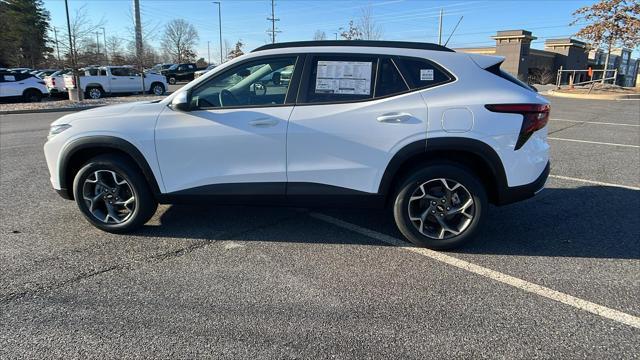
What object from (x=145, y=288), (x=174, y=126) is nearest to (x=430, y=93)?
(x=174, y=126)

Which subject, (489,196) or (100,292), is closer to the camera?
(100,292)

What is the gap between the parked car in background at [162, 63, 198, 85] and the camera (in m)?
35.8

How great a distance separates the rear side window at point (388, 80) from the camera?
3.67 metres

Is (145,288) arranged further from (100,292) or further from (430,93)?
(430,93)

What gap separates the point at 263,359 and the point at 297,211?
2549 mm

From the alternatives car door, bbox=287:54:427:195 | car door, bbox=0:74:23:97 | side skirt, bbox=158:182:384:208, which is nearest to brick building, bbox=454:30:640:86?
car door, bbox=0:74:23:97

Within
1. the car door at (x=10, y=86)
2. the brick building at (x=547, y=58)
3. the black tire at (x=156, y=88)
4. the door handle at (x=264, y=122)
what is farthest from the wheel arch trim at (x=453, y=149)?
the brick building at (x=547, y=58)

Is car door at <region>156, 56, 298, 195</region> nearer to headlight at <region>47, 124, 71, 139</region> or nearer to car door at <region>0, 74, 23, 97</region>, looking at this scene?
headlight at <region>47, 124, 71, 139</region>

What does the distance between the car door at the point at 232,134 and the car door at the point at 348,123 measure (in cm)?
15

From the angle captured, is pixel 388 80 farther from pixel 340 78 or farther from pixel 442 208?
pixel 442 208

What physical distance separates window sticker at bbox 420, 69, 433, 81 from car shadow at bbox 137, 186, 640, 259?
1.26m

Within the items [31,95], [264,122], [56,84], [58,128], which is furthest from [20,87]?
[264,122]

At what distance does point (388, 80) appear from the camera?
3691mm

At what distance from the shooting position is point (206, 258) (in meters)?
3.66
